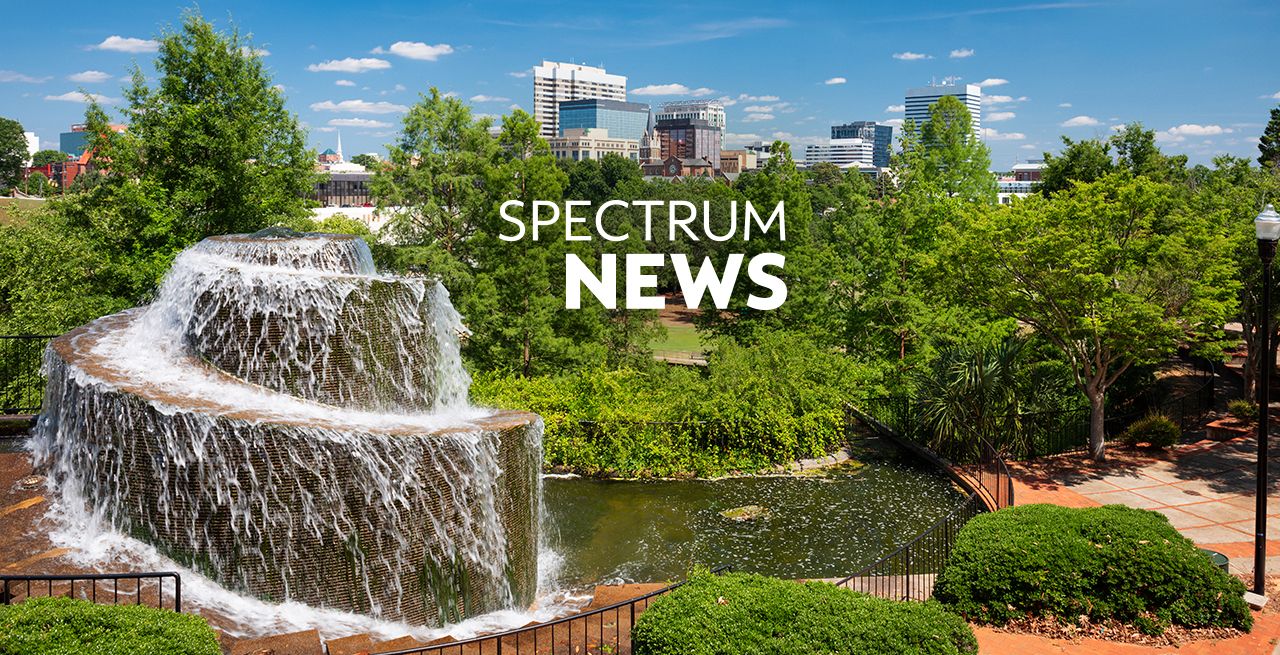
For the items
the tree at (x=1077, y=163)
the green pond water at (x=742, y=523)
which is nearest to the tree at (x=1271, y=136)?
the tree at (x=1077, y=163)

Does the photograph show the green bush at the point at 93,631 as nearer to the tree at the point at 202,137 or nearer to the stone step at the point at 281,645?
the stone step at the point at 281,645

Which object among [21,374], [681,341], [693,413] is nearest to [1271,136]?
[681,341]

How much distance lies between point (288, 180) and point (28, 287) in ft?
24.5

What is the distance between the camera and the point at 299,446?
10.9m

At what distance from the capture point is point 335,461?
10945 millimetres

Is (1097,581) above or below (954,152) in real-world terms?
below

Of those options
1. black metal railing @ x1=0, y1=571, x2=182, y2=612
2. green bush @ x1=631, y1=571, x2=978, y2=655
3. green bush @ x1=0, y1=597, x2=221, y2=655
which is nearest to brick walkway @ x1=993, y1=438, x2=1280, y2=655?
green bush @ x1=631, y1=571, x2=978, y2=655

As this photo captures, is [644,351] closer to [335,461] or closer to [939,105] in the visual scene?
[939,105]

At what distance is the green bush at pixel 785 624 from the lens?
7.99 meters

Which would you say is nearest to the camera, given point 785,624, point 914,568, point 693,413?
point 785,624

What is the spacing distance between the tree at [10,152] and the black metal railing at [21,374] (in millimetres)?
108138

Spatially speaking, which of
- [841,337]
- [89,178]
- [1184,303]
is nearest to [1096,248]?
[1184,303]

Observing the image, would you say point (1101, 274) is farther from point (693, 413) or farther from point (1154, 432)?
point (693, 413)

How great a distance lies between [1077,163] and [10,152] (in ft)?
389
